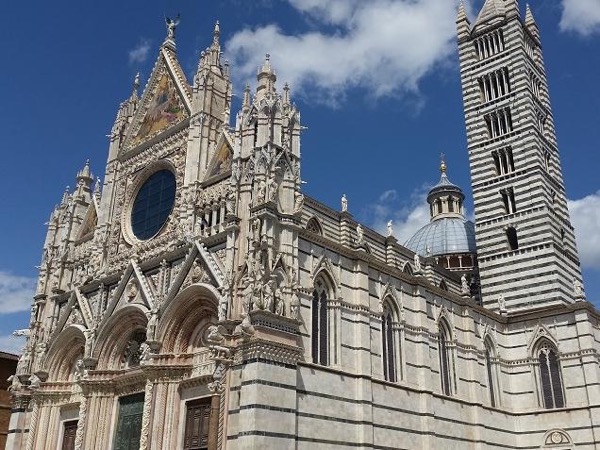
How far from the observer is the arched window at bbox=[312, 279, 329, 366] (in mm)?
19727

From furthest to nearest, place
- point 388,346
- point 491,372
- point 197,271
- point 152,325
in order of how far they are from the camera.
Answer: point 491,372, point 388,346, point 152,325, point 197,271

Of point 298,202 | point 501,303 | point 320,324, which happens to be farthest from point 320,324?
point 501,303

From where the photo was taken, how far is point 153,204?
2572cm

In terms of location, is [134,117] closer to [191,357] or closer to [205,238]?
[205,238]

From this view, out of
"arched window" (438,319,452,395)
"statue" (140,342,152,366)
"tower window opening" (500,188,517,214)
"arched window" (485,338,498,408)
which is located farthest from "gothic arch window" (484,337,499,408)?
"statue" (140,342,152,366)

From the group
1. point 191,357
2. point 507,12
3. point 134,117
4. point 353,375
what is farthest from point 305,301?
point 507,12

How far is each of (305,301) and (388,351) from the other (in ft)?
15.0

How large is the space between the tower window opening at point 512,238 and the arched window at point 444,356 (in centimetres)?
762

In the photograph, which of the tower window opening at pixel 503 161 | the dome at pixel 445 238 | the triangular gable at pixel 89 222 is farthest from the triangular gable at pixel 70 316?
the tower window opening at pixel 503 161

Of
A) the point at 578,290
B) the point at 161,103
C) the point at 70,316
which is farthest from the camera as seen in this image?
the point at 578,290

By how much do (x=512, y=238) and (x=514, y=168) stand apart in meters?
3.44

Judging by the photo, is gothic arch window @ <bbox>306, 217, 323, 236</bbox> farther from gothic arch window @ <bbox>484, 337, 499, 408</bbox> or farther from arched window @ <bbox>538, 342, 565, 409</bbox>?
arched window @ <bbox>538, 342, 565, 409</bbox>

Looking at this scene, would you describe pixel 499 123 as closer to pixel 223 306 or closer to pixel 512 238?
pixel 512 238

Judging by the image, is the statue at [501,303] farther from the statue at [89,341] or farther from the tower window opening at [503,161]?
A: the statue at [89,341]
